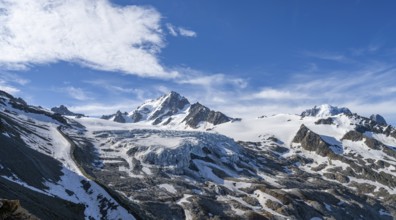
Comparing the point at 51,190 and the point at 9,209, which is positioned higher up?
the point at 9,209

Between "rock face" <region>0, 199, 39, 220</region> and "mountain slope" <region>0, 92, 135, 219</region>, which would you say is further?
"mountain slope" <region>0, 92, 135, 219</region>

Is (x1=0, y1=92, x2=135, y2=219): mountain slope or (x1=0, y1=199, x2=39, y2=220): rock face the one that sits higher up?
(x1=0, y1=199, x2=39, y2=220): rock face

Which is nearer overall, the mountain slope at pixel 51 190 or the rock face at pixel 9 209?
the rock face at pixel 9 209

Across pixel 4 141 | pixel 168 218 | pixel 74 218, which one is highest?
pixel 4 141

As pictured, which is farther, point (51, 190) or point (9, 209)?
point (51, 190)

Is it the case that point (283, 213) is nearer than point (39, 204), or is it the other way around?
point (39, 204)

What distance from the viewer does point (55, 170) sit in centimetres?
9788

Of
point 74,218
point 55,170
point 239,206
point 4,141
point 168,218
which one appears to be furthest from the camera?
point 239,206

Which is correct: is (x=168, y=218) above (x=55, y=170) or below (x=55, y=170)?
below

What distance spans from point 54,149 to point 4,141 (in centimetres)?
5486

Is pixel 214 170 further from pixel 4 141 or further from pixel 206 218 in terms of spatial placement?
pixel 4 141

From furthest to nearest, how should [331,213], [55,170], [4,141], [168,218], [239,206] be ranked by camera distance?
[331,213]
[239,206]
[168,218]
[55,170]
[4,141]

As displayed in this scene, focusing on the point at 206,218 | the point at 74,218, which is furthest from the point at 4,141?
the point at 206,218

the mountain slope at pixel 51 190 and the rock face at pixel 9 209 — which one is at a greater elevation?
the rock face at pixel 9 209
